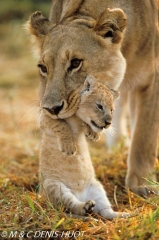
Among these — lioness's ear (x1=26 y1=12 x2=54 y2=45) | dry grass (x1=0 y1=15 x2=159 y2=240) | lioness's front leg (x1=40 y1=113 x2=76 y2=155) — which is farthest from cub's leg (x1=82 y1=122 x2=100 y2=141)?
lioness's ear (x1=26 y1=12 x2=54 y2=45)

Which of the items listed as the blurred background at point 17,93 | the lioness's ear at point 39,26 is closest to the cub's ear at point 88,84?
the blurred background at point 17,93

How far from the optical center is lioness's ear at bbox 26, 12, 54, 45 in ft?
12.9

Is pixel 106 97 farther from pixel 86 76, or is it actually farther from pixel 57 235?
pixel 57 235

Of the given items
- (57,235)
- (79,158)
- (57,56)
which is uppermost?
(57,56)

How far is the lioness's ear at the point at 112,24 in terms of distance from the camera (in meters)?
3.65

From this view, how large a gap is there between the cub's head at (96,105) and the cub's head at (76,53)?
10 centimetres

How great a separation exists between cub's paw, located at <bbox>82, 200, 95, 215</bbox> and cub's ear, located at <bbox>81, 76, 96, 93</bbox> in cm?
62

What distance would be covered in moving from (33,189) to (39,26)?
1.17 m

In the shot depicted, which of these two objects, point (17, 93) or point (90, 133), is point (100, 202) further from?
point (17, 93)

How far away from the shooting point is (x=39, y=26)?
397 centimetres

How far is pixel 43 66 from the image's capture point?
11.9ft

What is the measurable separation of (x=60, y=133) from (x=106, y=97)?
1.21 ft

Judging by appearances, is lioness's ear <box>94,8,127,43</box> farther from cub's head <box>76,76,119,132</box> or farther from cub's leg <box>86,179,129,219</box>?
cub's leg <box>86,179,129,219</box>

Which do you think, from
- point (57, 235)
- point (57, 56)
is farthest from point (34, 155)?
point (57, 235)
